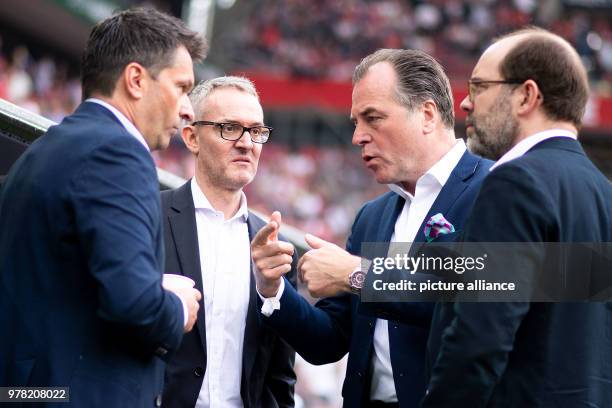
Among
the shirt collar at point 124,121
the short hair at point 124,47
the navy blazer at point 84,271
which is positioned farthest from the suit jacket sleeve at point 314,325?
the short hair at point 124,47

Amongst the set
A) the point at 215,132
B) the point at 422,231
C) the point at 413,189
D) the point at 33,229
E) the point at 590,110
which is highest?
the point at 590,110

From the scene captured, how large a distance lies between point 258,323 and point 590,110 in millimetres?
18514

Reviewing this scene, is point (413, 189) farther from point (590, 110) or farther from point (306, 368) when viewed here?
point (590, 110)

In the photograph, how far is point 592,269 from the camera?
259 cm

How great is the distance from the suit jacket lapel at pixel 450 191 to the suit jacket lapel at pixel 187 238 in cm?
87

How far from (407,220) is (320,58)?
1777 centimetres

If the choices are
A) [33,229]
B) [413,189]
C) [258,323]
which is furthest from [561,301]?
[33,229]

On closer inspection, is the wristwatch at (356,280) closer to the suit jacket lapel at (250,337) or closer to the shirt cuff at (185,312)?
the suit jacket lapel at (250,337)

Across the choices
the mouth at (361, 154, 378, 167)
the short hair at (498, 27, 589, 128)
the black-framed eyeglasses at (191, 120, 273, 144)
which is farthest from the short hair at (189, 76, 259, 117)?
the short hair at (498, 27, 589, 128)

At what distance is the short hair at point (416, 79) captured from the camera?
3475 mm

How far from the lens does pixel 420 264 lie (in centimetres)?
305

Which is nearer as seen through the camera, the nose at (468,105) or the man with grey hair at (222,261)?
the nose at (468,105)

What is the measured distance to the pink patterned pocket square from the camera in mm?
3109

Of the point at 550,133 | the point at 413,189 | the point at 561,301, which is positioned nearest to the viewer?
the point at 561,301
